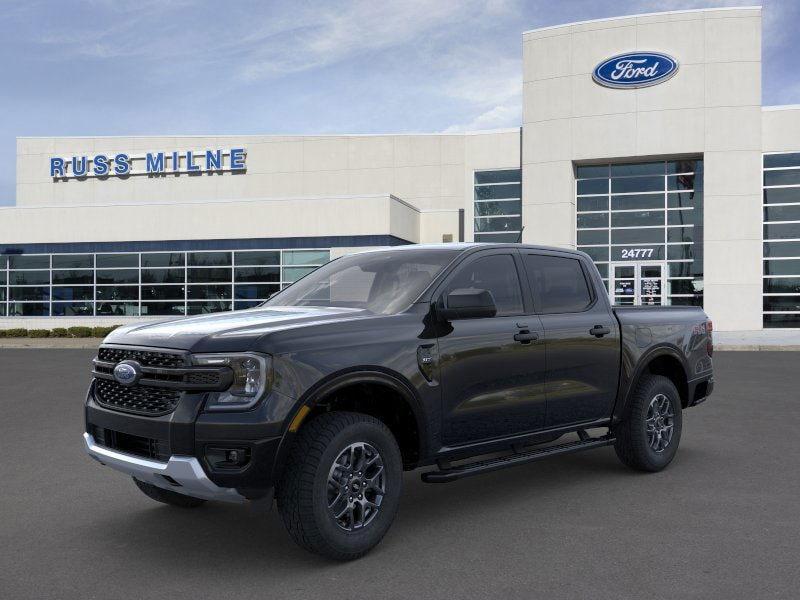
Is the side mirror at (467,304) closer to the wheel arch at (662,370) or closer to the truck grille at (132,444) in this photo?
the truck grille at (132,444)

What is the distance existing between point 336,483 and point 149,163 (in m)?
43.1

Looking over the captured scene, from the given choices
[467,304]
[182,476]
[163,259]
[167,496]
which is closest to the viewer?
[182,476]

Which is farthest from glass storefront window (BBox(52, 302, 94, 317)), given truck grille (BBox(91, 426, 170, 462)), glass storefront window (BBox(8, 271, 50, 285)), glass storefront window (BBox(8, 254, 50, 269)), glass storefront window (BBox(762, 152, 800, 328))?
truck grille (BBox(91, 426, 170, 462))

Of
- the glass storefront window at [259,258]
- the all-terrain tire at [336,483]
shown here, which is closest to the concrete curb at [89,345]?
the glass storefront window at [259,258]

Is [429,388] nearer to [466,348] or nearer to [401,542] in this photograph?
[466,348]

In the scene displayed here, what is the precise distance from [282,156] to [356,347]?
1560 inches

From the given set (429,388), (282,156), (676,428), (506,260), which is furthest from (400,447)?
(282,156)

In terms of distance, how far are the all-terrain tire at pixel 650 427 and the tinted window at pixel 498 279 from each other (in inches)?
64.4

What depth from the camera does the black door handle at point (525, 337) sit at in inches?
227

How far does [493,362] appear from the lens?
5539mm

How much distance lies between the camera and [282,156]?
43094 mm

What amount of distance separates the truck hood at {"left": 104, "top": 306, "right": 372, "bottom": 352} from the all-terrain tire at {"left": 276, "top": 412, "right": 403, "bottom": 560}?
615mm

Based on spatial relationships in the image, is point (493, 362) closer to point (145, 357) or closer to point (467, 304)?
point (467, 304)

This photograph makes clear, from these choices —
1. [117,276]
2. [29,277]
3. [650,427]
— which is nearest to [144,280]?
[117,276]
